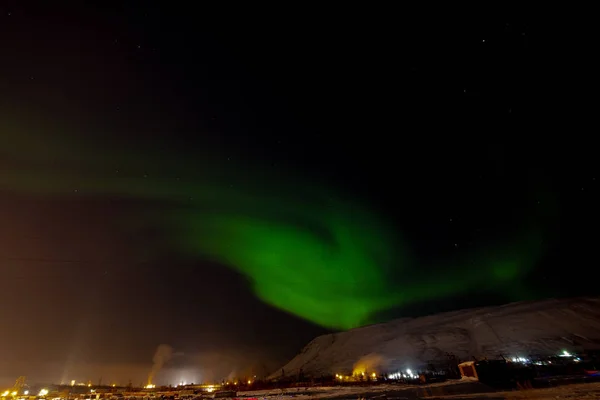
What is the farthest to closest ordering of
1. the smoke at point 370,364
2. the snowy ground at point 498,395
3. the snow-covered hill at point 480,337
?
the smoke at point 370,364
the snow-covered hill at point 480,337
the snowy ground at point 498,395

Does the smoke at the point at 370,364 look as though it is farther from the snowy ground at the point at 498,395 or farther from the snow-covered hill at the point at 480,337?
the snowy ground at the point at 498,395

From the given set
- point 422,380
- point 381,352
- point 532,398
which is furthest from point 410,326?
point 532,398

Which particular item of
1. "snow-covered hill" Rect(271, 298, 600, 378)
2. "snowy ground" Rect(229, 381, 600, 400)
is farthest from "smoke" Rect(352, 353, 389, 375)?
"snowy ground" Rect(229, 381, 600, 400)

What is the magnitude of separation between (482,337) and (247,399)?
125m

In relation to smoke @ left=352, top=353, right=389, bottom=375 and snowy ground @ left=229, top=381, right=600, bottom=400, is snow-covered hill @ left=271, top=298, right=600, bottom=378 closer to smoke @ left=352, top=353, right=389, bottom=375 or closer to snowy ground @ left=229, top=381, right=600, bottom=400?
smoke @ left=352, top=353, right=389, bottom=375

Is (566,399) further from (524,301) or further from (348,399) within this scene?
(524,301)

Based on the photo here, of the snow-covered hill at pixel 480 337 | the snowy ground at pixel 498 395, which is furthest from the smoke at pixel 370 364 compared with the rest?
the snowy ground at pixel 498 395

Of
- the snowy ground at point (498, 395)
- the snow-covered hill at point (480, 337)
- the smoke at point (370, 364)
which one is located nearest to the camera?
the snowy ground at point (498, 395)

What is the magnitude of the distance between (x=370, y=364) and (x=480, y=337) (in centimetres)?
4681

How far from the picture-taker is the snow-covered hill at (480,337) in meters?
123

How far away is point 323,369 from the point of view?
156500mm

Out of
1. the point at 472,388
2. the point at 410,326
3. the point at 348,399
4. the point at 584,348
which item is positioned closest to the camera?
the point at 348,399

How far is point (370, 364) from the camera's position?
140750mm

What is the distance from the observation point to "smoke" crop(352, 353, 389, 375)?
13212cm
